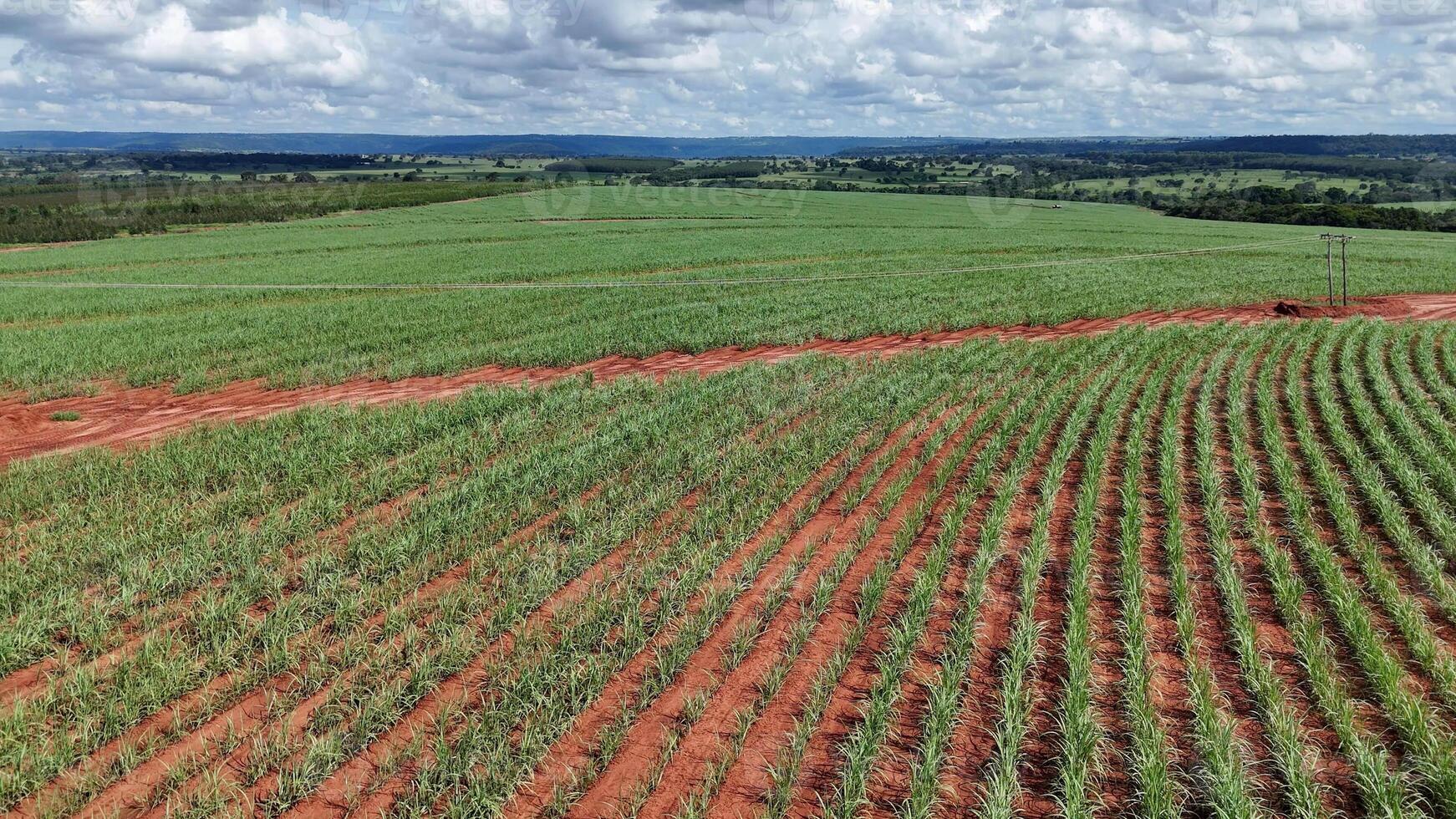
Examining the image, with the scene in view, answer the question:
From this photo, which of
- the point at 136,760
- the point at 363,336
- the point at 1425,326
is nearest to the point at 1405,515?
the point at 136,760

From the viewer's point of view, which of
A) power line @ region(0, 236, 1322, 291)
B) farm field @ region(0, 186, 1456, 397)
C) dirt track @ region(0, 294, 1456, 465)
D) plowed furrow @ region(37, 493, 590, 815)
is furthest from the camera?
power line @ region(0, 236, 1322, 291)

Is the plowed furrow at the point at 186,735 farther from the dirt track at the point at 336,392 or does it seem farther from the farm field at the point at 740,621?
the dirt track at the point at 336,392

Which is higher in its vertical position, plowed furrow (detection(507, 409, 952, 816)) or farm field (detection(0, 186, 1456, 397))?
farm field (detection(0, 186, 1456, 397))

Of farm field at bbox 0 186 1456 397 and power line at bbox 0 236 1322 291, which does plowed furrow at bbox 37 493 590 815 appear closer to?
farm field at bbox 0 186 1456 397

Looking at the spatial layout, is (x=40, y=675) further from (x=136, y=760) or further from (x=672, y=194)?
(x=672, y=194)

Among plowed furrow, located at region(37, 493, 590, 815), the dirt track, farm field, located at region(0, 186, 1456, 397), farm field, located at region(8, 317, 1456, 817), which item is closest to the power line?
farm field, located at region(0, 186, 1456, 397)
